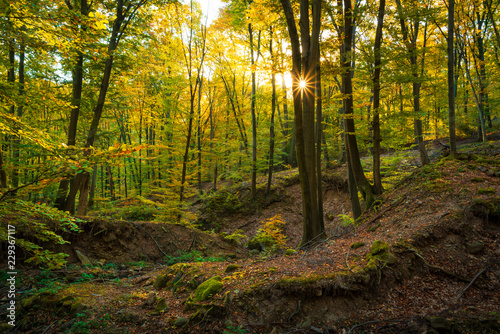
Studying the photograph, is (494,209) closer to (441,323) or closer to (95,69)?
(441,323)

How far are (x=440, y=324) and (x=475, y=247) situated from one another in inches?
82.7

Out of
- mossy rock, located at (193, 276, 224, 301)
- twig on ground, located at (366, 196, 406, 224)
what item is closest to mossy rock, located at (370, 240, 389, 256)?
twig on ground, located at (366, 196, 406, 224)

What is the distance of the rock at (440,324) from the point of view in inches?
117

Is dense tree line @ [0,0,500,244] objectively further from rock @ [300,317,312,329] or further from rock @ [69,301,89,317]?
rock @ [300,317,312,329]

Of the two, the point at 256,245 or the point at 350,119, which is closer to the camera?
the point at 350,119

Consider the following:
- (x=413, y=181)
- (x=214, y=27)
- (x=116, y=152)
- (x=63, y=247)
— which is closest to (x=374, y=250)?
(x=413, y=181)

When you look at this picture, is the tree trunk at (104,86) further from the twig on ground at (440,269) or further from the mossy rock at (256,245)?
the twig on ground at (440,269)

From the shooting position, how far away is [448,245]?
14.3 feet

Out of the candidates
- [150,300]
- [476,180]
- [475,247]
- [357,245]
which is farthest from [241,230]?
[475,247]

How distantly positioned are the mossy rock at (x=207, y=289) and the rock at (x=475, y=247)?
449cm

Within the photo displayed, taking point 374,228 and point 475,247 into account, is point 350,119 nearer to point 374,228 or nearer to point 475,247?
point 374,228

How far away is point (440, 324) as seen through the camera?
301 centimetres

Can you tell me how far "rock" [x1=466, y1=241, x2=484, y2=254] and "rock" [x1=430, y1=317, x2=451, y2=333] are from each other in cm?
196

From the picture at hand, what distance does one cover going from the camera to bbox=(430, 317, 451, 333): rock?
2.96m
